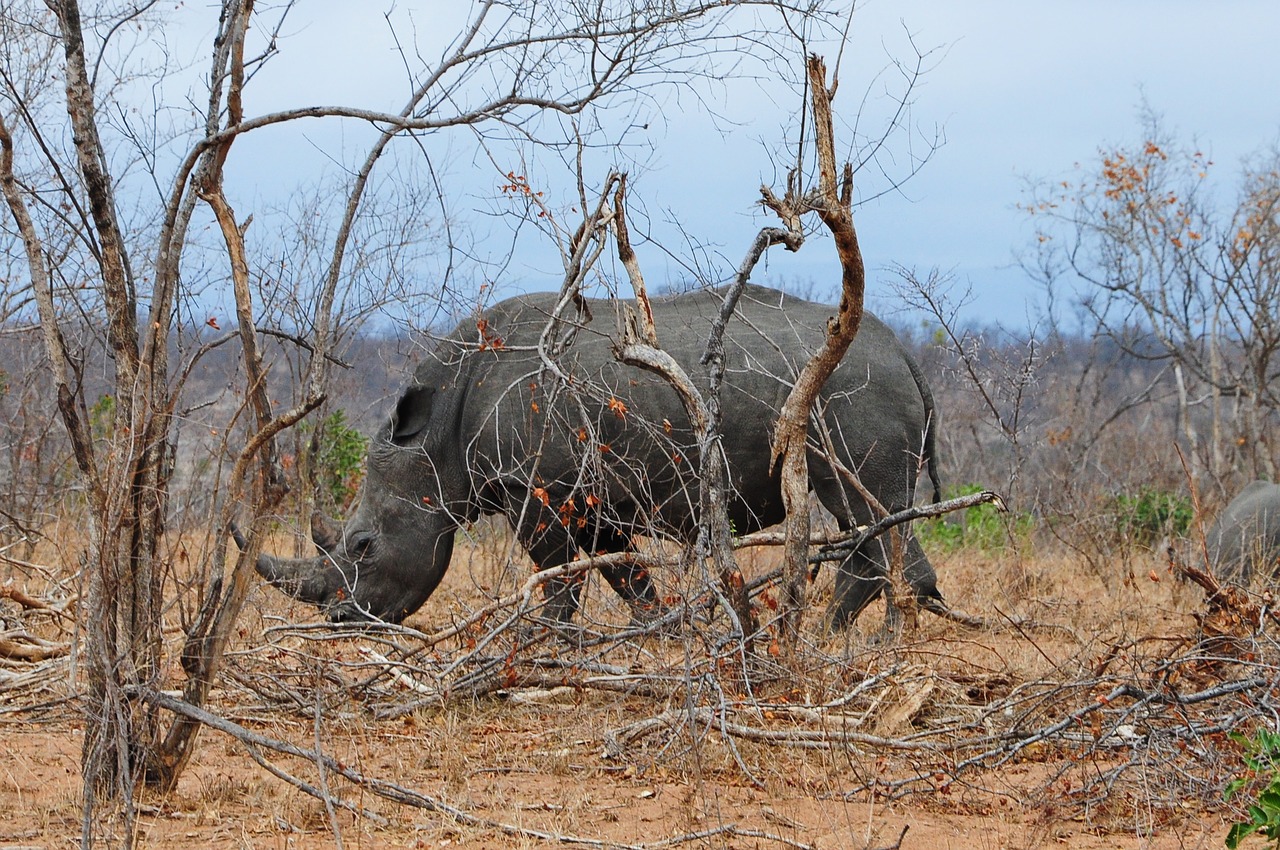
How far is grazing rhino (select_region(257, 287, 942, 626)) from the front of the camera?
816cm

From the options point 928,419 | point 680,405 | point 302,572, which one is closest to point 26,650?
point 302,572

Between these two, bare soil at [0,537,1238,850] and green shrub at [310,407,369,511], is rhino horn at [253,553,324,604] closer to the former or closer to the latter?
bare soil at [0,537,1238,850]

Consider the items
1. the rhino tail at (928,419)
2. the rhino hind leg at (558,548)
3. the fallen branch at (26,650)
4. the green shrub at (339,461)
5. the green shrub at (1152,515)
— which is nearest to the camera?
the fallen branch at (26,650)

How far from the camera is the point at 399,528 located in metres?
8.41

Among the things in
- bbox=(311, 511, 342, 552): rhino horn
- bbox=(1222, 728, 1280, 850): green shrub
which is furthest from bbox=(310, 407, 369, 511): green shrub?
bbox=(1222, 728, 1280, 850): green shrub

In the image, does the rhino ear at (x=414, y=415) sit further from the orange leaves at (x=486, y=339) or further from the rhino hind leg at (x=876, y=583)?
the rhino hind leg at (x=876, y=583)

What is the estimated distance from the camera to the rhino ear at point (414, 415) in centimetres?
856

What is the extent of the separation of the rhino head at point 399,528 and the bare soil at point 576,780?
1.57m

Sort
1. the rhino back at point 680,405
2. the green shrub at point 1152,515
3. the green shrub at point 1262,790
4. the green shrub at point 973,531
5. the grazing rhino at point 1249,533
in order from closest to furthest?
the green shrub at point 1262,790
the rhino back at point 680,405
the grazing rhino at point 1249,533
the green shrub at point 1152,515
the green shrub at point 973,531

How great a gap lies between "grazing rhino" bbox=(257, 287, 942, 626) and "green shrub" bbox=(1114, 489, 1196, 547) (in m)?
4.45

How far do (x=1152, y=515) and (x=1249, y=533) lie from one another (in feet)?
12.4

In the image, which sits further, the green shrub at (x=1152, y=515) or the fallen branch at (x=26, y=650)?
the green shrub at (x=1152, y=515)

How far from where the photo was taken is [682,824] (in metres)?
4.50

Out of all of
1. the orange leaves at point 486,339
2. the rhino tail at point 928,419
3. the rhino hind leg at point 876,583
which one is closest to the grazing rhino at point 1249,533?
the rhino tail at point 928,419
